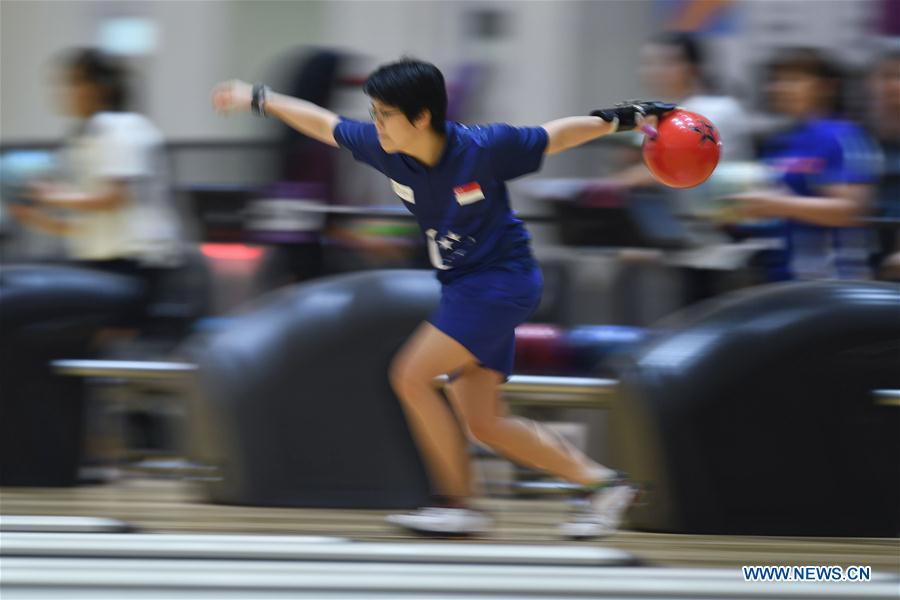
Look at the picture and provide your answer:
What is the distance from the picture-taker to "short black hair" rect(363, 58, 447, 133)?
3689mm

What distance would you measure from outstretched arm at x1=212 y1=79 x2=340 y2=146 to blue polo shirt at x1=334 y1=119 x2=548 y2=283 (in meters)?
0.13

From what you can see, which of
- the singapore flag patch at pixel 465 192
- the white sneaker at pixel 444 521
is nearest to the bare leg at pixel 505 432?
the white sneaker at pixel 444 521

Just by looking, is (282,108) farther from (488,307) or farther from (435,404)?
(435,404)

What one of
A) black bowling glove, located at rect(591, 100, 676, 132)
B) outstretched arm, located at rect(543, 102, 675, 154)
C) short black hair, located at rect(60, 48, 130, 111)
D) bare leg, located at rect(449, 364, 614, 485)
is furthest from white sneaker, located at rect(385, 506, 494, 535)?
short black hair, located at rect(60, 48, 130, 111)

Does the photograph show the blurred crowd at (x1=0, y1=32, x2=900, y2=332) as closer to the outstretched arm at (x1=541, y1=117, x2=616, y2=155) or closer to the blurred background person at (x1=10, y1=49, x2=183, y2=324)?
the blurred background person at (x1=10, y1=49, x2=183, y2=324)

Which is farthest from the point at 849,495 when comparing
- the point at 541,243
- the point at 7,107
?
the point at 7,107

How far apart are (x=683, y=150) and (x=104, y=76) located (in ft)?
8.97

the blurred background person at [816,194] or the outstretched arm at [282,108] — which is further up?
the outstretched arm at [282,108]

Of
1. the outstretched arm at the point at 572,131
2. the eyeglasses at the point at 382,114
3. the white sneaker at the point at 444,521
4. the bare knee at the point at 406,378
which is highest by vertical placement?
the eyeglasses at the point at 382,114

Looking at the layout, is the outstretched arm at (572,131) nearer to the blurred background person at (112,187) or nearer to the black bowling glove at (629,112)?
the black bowling glove at (629,112)

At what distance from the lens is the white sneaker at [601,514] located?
3998 millimetres

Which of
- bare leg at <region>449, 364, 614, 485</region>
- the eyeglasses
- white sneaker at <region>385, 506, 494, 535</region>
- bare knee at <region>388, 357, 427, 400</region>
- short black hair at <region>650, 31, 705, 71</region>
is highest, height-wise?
short black hair at <region>650, 31, 705, 71</region>

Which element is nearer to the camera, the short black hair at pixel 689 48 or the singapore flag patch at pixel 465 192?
the singapore flag patch at pixel 465 192

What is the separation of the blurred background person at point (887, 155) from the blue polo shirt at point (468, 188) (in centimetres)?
177
